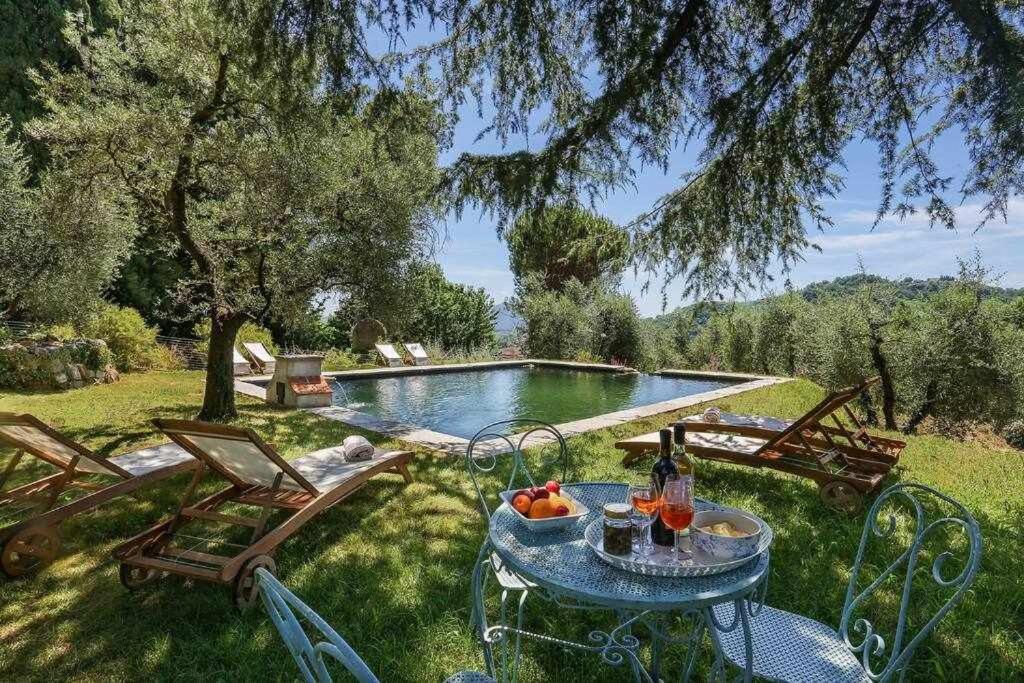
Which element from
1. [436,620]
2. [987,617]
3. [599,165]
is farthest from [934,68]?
[436,620]

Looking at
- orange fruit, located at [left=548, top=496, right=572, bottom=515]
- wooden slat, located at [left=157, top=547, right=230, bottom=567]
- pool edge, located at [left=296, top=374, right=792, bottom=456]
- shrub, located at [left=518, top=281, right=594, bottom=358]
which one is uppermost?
shrub, located at [left=518, top=281, right=594, bottom=358]

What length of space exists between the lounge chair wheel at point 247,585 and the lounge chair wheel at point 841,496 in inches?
158

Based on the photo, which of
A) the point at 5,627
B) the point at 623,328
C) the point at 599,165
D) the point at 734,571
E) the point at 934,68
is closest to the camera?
the point at 734,571

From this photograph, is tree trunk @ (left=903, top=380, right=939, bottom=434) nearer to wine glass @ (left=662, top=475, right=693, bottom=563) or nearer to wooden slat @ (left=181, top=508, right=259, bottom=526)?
wine glass @ (left=662, top=475, right=693, bottom=563)

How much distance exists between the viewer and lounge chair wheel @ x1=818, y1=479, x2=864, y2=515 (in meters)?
4.25

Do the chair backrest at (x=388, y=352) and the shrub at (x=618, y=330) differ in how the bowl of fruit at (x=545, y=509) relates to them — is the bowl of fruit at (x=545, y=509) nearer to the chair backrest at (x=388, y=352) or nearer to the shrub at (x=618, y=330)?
the chair backrest at (x=388, y=352)

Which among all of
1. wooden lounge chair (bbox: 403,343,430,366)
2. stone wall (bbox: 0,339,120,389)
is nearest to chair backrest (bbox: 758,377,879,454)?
stone wall (bbox: 0,339,120,389)

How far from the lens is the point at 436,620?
2.77 metres

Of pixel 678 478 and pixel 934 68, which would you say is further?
pixel 934 68

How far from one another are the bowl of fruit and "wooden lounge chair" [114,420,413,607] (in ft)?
5.41

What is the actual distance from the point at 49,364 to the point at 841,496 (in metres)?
11.6

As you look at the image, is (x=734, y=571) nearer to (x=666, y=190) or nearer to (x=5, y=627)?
(x=5, y=627)

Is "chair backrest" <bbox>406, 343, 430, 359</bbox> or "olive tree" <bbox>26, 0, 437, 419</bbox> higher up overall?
"olive tree" <bbox>26, 0, 437, 419</bbox>

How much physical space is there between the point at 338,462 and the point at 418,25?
3.41 meters
